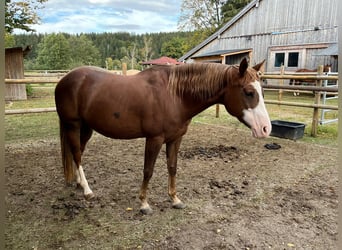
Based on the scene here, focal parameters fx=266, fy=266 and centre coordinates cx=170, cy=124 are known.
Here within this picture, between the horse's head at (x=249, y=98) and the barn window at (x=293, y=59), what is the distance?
42.8 feet

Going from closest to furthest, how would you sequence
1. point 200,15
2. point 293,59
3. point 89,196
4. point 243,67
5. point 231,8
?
point 243,67, point 89,196, point 293,59, point 231,8, point 200,15

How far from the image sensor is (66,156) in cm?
268

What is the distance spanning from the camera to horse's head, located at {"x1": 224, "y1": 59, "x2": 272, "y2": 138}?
6.43ft

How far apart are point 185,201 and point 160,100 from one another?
1039mm

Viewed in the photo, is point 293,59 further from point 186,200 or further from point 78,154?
point 78,154

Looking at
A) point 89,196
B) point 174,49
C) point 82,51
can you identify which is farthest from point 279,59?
point 82,51

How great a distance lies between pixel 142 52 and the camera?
1880 inches

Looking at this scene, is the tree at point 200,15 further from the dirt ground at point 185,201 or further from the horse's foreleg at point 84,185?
the horse's foreleg at point 84,185

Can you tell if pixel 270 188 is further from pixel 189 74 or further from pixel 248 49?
pixel 248 49

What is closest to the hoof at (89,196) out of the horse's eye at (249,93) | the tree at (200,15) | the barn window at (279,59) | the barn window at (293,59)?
the horse's eye at (249,93)

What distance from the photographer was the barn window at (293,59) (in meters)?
13.5

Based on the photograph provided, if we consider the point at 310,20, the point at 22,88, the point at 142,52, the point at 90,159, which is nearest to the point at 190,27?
the point at 310,20

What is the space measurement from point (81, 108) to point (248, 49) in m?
14.2

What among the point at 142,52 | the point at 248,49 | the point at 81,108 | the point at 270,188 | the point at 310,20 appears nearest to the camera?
the point at 81,108
